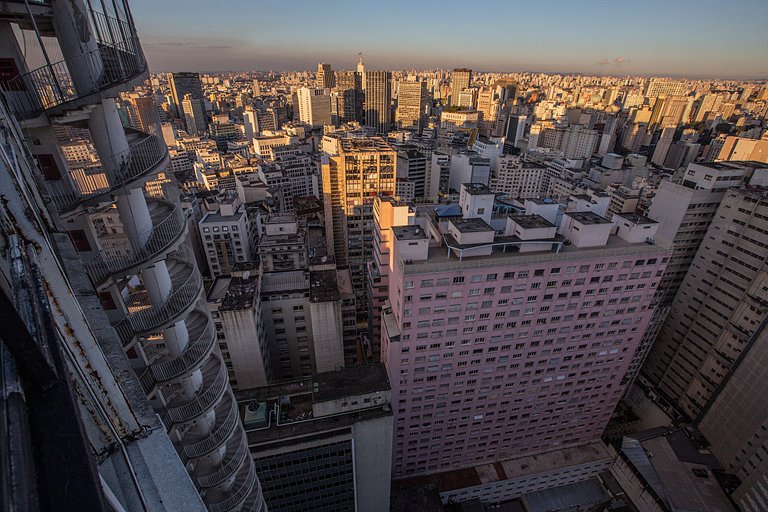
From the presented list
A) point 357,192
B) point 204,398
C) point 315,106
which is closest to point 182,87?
point 315,106

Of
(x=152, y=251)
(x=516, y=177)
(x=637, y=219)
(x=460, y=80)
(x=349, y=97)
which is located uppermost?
(x=460, y=80)

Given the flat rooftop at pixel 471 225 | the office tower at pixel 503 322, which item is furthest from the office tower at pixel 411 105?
the flat rooftop at pixel 471 225

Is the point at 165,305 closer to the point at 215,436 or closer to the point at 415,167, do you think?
the point at 215,436

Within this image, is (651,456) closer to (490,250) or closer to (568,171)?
(490,250)

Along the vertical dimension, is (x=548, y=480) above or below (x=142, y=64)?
below

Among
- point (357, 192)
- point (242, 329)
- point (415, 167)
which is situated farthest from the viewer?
point (415, 167)

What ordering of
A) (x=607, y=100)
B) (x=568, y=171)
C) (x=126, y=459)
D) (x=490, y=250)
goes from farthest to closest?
(x=607, y=100)
(x=568, y=171)
(x=490, y=250)
(x=126, y=459)

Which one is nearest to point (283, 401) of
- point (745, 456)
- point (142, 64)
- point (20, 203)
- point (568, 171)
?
point (142, 64)
